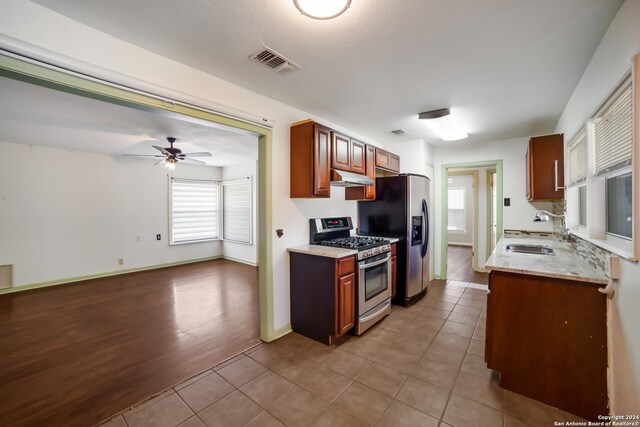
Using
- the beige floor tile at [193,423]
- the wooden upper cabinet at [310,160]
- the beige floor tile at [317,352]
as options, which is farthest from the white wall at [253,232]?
the beige floor tile at [193,423]

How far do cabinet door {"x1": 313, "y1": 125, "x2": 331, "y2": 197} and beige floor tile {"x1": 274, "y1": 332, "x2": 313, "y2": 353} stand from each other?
61.8 inches

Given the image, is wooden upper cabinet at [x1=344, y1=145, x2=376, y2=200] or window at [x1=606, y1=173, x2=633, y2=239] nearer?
window at [x1=606, y1=173, x2=633, y2=239]

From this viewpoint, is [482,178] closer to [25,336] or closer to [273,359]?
[273,359]

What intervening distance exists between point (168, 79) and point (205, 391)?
2470 mm

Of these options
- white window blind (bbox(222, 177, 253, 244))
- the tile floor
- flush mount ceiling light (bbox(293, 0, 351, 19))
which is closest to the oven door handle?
the tile floor

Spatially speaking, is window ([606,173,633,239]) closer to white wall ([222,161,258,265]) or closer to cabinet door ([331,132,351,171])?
cabinet door ([331,132,351,171])

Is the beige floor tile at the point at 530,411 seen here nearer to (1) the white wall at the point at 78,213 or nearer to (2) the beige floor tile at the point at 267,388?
(2) the beige floor tile at the point at 267,388

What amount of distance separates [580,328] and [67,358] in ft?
14.1

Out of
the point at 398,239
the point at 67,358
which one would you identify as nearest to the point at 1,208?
the point at 67,358

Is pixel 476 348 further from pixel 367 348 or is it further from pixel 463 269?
pixel 463 269

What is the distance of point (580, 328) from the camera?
5.55ft

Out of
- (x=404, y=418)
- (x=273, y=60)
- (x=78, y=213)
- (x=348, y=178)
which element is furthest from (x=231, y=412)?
(x=78, y=213)

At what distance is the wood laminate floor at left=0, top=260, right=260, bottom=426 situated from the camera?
6.20 feet

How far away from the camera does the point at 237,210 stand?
6.70 meters
